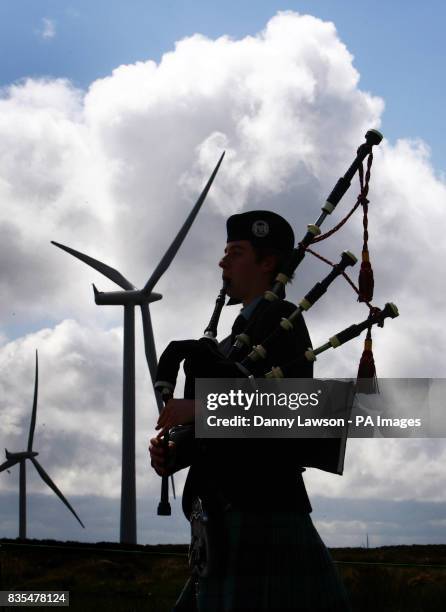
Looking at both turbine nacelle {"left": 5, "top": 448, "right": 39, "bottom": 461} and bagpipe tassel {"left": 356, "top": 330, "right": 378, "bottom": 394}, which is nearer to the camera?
bagpipe tassel {"left": 356, "top": 330, "right": 378, "bottom": 394}

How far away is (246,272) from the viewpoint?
6.92 metres

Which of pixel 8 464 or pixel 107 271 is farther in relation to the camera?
pixel 8 464

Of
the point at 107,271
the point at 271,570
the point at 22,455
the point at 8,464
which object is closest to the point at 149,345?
the point at 107,271

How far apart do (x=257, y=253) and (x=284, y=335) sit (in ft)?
3.01

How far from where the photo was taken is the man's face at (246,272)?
6918 mm

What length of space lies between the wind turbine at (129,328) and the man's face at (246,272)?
68.0 feet

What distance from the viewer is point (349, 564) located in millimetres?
11727

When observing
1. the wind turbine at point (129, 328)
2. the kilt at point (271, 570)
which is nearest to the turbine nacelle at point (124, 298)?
→ the wind turbine at point (129, 328)

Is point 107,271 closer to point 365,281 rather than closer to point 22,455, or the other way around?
point 22,455

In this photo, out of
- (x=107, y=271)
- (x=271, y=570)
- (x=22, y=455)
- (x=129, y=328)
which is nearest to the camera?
(x=271, y=570)

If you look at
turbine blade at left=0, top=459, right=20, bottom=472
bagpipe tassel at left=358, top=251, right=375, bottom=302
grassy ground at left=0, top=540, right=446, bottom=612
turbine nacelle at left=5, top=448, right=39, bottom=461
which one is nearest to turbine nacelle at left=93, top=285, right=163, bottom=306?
turbine nacelle at left=5, top=448, right=39, bottom=461

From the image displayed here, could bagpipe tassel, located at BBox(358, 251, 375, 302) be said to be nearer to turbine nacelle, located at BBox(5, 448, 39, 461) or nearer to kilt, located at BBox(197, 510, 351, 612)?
kilt, located at BBox(197, 510, 351, 612)

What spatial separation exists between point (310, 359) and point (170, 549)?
13.1 m

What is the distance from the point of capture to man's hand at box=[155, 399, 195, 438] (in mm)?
6059
